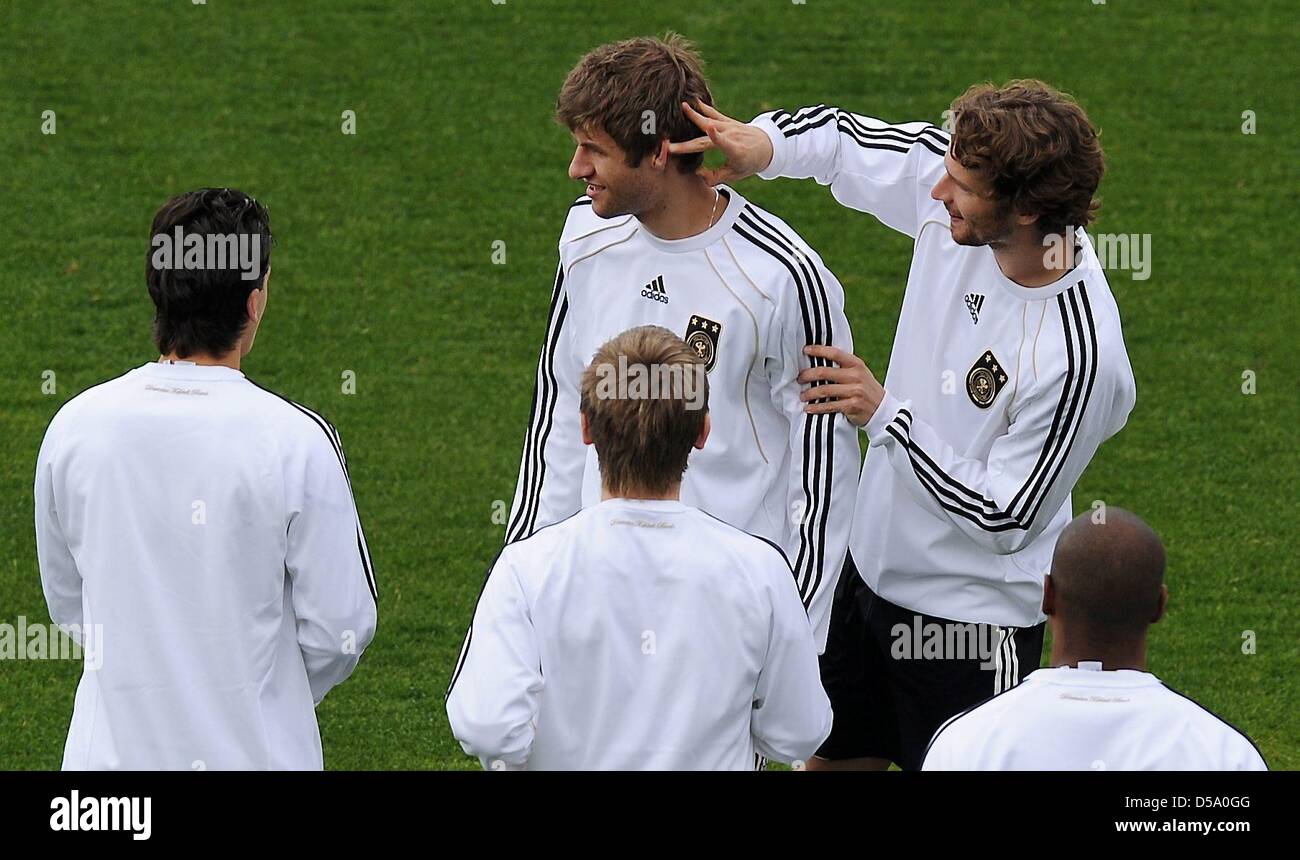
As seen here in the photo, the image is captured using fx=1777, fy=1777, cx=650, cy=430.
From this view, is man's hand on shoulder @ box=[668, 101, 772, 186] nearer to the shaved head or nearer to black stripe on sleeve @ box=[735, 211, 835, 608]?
black stripe on sleeve @ box=[735, 211, 835, 608]

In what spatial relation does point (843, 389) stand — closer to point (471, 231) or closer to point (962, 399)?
point (962, 399)

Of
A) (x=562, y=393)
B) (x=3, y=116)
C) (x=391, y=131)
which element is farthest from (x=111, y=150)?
(x=562, y=393)

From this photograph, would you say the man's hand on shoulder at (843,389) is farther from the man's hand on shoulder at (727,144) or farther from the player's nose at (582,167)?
the player's nose at (582,167)

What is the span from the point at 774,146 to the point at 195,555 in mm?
1746

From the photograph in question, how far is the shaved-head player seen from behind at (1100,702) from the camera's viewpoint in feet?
9.85

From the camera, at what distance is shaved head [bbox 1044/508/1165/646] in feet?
10.2

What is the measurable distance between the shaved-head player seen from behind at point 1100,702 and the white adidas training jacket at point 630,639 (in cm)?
43

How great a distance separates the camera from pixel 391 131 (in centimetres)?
1147

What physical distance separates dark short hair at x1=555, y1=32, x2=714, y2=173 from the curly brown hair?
65 cm

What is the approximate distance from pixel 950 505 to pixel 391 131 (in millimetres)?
7970

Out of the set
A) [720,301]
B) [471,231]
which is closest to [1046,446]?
[720,301]

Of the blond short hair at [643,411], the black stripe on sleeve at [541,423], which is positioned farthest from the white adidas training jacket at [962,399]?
the blond short hair at [643,411]

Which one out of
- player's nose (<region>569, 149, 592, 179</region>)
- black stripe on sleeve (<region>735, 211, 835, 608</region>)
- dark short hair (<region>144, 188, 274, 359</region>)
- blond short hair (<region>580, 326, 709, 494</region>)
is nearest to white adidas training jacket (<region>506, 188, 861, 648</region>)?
black stripe on sleeve (<region>735, 211, 835, 608</region>)
